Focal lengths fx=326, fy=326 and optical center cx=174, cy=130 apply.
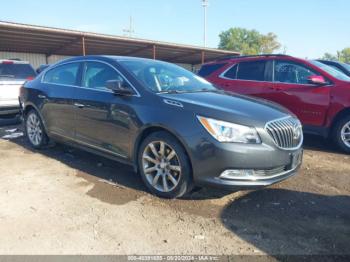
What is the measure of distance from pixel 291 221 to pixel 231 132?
1081mm

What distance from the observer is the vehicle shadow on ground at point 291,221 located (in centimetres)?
284

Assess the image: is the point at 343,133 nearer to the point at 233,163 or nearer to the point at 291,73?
the point at 291,73

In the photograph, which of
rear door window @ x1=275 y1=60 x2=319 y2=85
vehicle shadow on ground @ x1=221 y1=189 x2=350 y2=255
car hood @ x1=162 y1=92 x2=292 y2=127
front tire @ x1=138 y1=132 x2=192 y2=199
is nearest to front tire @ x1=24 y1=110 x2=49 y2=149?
front tire @ x1=138 y1=132 x2=192 y2=199

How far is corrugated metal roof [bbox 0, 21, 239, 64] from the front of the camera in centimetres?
1806

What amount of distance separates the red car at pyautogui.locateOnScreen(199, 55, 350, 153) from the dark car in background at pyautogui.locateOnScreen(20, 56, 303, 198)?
234cm

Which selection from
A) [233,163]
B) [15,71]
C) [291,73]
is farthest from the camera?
[15,71]

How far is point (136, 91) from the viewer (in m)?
4.00

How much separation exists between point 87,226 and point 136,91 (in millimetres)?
1688

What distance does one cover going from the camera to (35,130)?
591cm

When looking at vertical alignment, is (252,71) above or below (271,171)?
above

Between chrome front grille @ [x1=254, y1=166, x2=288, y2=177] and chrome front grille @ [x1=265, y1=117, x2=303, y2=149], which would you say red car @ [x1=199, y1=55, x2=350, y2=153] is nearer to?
chrome front grille @ [x1=265, y1=117, x2=303, y2=149]

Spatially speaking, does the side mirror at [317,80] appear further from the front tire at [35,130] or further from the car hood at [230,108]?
the front tire at [35,130]

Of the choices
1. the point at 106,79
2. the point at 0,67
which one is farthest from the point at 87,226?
the point at 0,67

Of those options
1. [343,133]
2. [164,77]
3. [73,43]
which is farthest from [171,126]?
[73,43]
